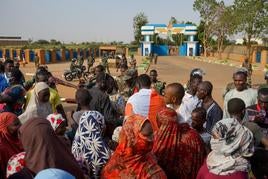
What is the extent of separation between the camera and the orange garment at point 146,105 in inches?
140

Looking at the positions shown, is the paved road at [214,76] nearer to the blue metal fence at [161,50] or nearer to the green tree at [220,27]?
the green tree at [220,27]

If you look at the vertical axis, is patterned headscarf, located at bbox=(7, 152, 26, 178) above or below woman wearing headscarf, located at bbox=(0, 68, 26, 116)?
below

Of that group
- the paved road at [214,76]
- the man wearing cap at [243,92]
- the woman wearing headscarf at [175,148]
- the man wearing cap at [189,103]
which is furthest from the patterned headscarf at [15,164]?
the paved road at [214,76]

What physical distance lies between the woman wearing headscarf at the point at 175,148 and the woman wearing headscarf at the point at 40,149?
710 millimetres

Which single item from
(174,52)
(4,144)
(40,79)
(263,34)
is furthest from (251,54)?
(4,144)

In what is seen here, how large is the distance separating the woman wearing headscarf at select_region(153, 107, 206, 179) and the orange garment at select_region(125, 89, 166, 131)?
830mm

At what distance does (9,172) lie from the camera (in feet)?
8.29

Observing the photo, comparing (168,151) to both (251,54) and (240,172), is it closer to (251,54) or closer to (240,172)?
(240,172)

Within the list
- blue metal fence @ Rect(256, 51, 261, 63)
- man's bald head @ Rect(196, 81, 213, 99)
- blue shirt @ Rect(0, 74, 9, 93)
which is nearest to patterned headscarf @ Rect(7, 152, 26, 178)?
man's bald head @ Rect(196, 81, 213, 99)

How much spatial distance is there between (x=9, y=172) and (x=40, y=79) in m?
2.87

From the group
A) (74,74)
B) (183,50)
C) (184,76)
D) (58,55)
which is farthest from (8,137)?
(183,50)

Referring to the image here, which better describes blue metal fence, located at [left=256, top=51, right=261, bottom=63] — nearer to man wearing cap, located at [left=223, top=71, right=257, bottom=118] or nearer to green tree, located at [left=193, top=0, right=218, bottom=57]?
green tree, located at [left=193, top=0, right=218, bottom=57]

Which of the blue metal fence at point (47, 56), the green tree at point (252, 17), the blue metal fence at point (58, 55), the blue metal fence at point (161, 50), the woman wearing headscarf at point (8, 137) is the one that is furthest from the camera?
the blue metal fence at point (161, 50)

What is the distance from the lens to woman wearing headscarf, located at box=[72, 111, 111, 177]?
9.37 ft
